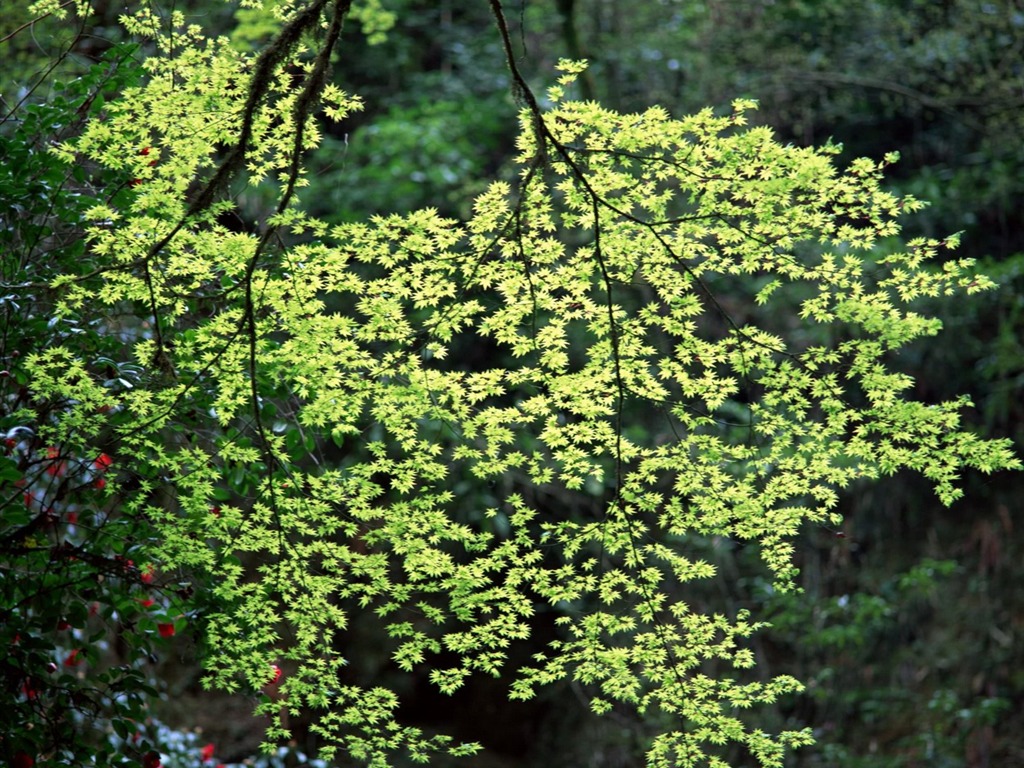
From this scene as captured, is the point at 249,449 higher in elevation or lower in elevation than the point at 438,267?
lower

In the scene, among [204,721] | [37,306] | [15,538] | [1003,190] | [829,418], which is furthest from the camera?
[1003,190]

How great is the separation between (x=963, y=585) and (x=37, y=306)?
21.2 ft

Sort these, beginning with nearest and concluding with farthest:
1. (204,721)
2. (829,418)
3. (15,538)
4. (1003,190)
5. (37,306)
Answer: (829,418) → (15,538) → (37,306) → (204,721) → (1003,190)

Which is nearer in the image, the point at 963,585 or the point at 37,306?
the point at 37,306

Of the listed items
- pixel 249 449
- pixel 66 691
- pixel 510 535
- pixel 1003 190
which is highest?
pixel 1003 190

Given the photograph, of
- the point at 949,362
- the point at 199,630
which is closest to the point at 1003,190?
the point at 949,362

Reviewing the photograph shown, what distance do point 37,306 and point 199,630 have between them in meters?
1.22

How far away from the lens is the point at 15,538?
10.4 feet

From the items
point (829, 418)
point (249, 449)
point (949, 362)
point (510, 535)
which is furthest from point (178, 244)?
point (949, 362)

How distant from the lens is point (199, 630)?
3211mm

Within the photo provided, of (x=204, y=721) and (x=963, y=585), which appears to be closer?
(x=204, y=721)

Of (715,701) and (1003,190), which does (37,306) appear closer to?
(715,701)

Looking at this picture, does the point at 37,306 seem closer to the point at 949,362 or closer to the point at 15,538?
the point at 15,538

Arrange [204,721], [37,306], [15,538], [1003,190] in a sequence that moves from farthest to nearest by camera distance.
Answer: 1. [1003,190]
2. [204,721]
3. [37,306]
4. [15,538]
